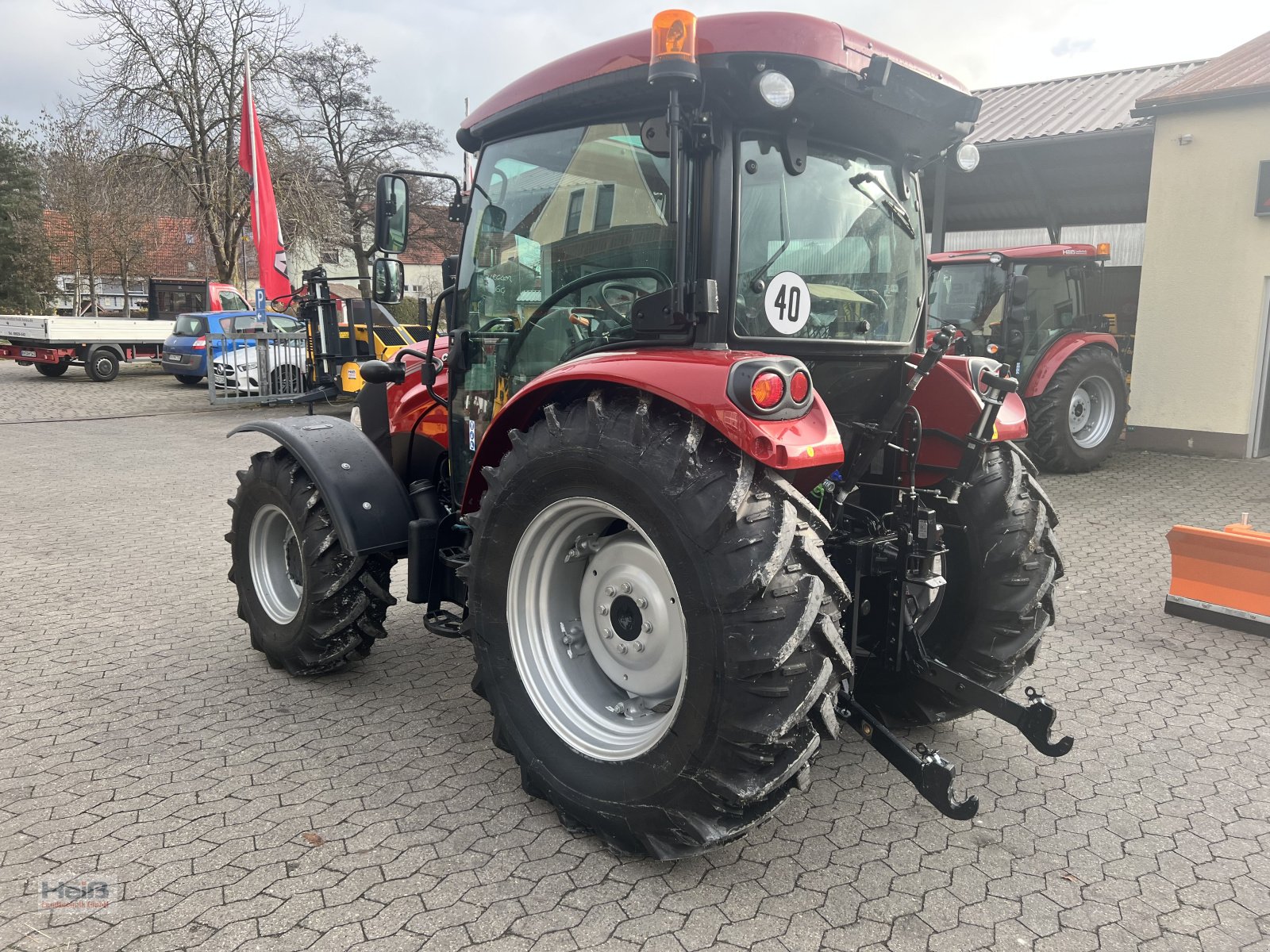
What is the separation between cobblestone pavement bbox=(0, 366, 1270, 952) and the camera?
93.4 inches

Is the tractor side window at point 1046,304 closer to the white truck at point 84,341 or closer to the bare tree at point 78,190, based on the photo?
the white truck at point 84,341

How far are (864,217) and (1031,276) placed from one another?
26.0 feet

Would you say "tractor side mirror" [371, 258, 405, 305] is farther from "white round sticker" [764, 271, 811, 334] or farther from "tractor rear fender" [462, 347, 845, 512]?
"white round sticker" [764, 271, 811, 334]

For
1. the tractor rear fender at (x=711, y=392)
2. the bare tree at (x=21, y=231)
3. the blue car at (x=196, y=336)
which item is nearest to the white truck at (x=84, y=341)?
the blue car at (x=196, y=336)

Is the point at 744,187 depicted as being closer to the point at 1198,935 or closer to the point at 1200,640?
the point at 1198,935

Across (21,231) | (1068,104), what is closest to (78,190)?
(21,231)

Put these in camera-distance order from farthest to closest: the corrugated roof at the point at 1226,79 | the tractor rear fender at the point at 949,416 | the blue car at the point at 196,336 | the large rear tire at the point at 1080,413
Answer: the blue car at the point at 196,336 → the corrugated roof at the point at 1226,79 → the large rear tire at the point at 1080,413 → the tractor rear fender at the point at 949,416

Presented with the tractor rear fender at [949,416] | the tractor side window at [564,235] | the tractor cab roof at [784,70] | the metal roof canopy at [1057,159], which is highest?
the metal roof canopy at [1057,159]

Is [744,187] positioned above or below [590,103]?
below

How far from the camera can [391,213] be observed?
3.35 meters

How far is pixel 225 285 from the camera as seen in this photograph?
22188 mm

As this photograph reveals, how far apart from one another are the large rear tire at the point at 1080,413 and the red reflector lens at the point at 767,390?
310 inches

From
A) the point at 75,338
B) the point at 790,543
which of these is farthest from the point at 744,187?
the point at 75,338

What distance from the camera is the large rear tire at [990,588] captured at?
321cm
